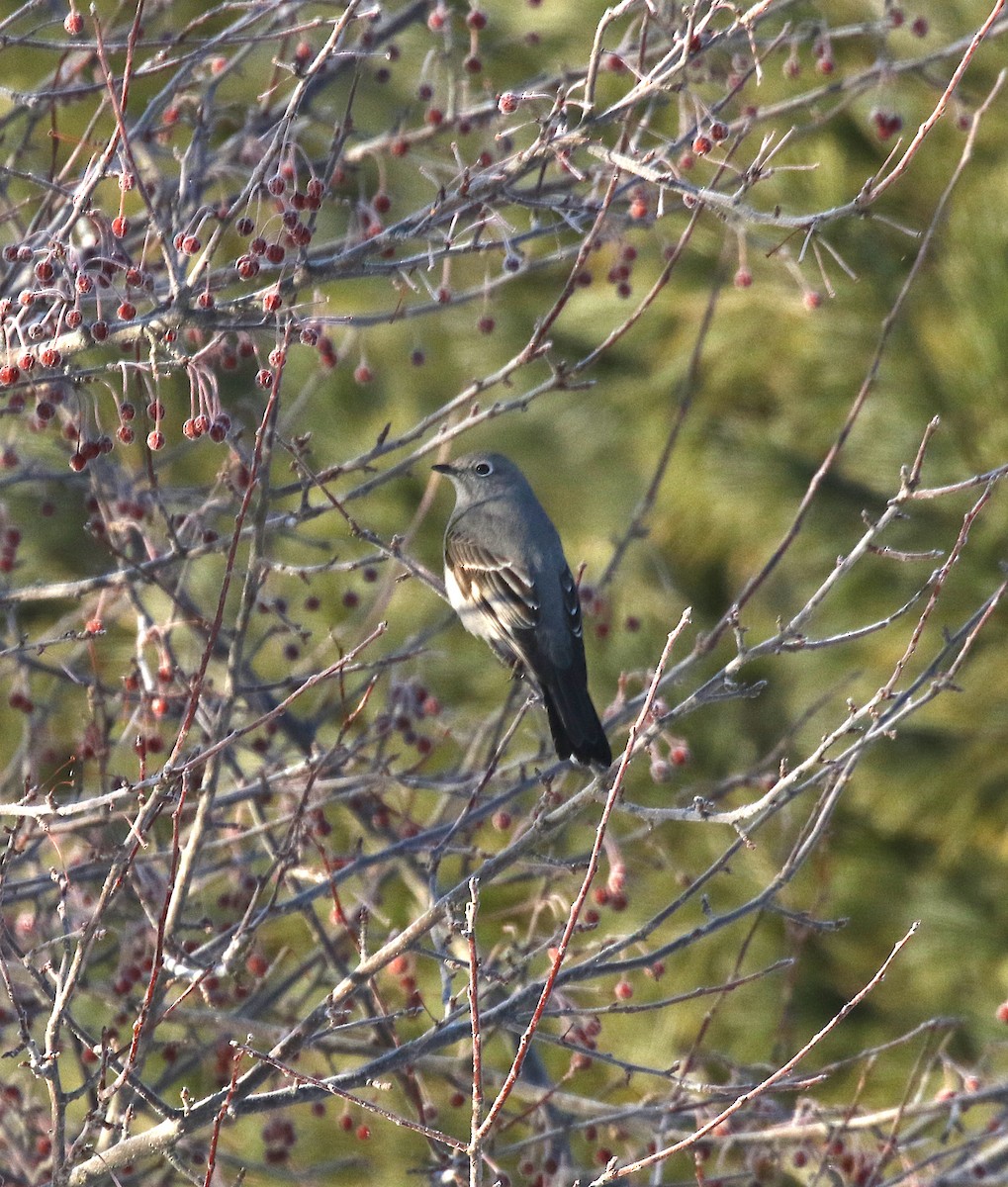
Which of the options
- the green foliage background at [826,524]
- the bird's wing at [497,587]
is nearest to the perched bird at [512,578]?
the bird's wing at [497,587]

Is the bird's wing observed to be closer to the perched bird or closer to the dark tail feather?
the perched bird

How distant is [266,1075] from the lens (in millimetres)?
3369

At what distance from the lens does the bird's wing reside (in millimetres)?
5074

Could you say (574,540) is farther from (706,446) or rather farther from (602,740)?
(602,740)

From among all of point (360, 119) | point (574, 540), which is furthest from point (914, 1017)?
point (360, 119)

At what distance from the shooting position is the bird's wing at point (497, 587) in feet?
16.6

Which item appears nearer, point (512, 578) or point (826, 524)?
point (512, 578)

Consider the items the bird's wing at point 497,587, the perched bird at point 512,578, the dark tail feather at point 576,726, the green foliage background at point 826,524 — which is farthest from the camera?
the green foliage background at point 826,524

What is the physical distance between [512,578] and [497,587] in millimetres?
55

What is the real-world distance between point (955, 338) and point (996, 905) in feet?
8.61

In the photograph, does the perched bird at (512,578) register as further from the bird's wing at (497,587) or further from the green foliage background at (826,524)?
the green foliage background at (826,524)

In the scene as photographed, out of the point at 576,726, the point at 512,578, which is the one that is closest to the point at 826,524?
the point at 512,578

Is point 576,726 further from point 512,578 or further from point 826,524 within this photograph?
point 826,524

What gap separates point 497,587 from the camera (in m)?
5.19
